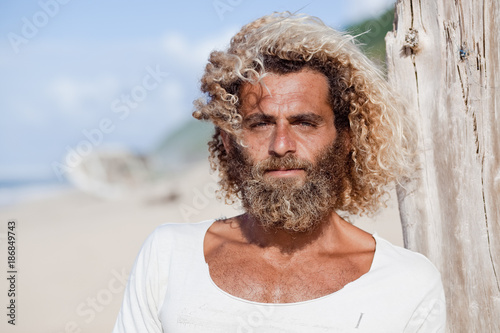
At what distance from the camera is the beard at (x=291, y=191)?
2.66m

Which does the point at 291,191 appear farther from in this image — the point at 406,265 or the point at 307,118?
the point at 406,265

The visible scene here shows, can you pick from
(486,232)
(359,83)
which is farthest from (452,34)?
(486,232)

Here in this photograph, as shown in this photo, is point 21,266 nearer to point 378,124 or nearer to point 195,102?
point 195,102

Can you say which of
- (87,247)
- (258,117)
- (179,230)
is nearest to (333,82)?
(258,117)

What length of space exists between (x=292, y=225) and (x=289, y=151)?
1.28 feet

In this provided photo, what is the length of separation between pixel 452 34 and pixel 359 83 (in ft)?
1.78

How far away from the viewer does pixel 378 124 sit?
9.48 feet

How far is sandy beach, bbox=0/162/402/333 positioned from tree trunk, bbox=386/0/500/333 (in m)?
0.87

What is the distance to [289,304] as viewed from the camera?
96.4 inches

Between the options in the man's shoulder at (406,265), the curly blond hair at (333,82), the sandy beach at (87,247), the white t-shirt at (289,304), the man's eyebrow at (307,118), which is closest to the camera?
the white t-shirt at (289,304)

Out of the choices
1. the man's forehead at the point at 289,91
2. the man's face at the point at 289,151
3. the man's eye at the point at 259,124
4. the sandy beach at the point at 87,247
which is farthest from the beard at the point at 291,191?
the sandy beach at the point at 87,247

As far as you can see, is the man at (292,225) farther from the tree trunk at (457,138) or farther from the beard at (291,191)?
the tree trunk at (457,138)

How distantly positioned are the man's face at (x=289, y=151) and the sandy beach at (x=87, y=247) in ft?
3.21

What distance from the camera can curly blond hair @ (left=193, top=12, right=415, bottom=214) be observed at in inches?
108
